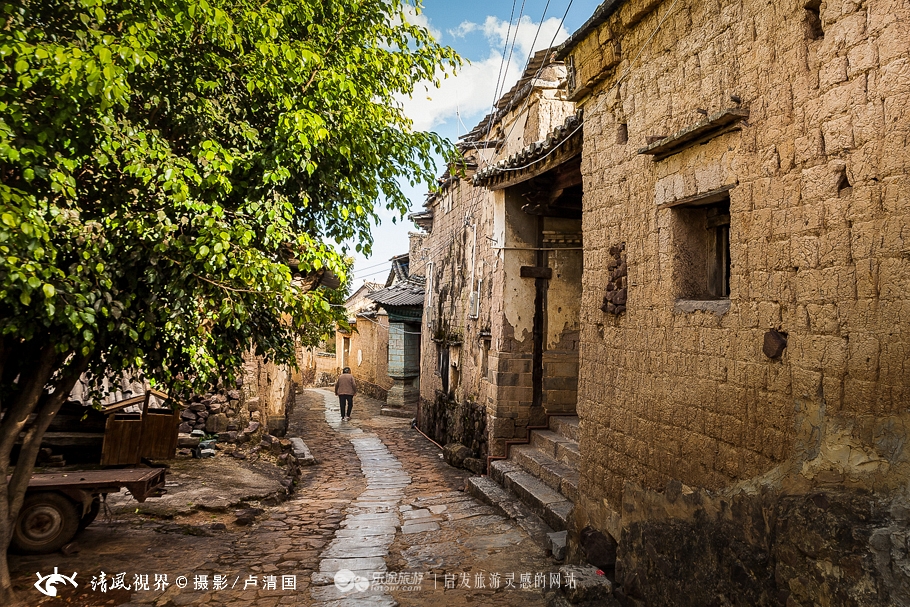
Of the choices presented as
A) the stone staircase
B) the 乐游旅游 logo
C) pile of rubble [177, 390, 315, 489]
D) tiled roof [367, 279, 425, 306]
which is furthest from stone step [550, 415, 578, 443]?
tiled roof [367, 279, 425, 306]

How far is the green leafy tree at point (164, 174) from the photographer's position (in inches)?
128

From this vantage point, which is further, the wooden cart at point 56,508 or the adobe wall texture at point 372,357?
the adobe wall texture at point 372,357

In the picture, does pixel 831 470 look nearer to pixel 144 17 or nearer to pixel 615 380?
pixel 615 380

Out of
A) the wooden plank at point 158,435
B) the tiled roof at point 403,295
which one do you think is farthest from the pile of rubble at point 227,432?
the tiled roof at point 403,295

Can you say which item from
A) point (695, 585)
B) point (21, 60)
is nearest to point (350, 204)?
point (21, 60)

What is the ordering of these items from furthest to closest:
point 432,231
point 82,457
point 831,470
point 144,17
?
point 432,231 < point 82,457 < point 144,17 < point 831,470

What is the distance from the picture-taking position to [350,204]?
5156 millimetres

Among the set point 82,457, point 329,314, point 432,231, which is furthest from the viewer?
point 432,231

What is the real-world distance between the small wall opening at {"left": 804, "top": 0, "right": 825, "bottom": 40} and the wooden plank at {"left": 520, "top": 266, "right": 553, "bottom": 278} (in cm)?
588

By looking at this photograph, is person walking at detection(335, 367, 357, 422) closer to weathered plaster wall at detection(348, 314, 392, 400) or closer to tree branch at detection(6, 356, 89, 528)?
weathered plaster wall at detection(348, 314, 392, 400)

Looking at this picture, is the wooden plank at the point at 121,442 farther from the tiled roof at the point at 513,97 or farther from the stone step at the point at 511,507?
the tiled roof at the point at 513,97

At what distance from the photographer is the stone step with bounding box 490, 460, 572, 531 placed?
6036mm

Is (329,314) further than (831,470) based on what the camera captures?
Yes

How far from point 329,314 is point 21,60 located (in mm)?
2252
